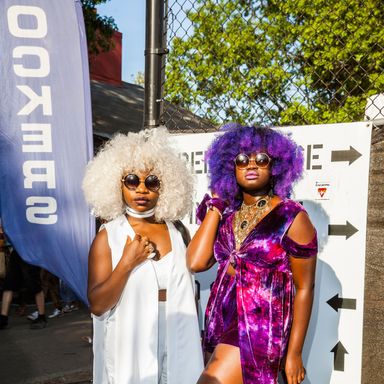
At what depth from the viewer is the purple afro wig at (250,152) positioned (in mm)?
2331

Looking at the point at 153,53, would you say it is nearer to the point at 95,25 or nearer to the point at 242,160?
the point at 242,160

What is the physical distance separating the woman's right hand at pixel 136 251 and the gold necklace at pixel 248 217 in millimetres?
427

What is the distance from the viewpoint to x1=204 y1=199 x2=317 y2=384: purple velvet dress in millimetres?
2158

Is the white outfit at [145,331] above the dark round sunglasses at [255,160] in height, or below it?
below

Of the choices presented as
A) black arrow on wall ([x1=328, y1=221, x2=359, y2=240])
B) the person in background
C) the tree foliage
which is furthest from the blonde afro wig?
the tree foliage

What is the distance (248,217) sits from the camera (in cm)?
234

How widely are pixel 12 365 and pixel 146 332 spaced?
3473 mm

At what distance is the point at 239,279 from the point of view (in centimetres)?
224

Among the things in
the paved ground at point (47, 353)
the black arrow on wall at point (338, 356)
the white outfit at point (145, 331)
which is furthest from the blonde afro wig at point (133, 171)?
the paved ground at point (47, 353)

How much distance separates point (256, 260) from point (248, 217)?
228 millimetres

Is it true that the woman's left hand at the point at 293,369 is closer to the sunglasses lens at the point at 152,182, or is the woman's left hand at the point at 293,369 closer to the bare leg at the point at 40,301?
the sunglasses lens at the point at 152,182

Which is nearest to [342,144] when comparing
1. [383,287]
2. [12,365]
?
[383,287]

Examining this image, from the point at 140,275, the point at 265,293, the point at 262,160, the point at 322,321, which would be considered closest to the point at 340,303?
the point at 322,321

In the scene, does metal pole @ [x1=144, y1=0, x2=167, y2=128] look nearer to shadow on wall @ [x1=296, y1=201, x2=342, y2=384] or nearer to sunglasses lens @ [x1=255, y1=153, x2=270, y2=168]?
sunglasses lens @ [x1=255, y1=153, x2=270, y2=168]
